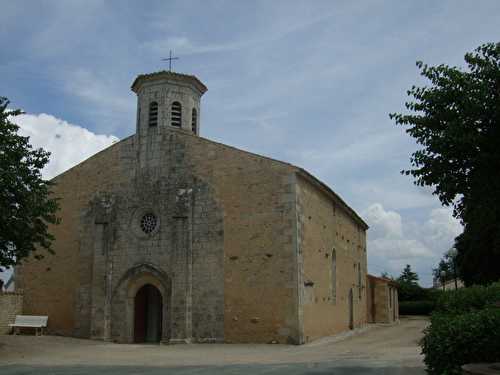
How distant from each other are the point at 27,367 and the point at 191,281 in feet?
25.3

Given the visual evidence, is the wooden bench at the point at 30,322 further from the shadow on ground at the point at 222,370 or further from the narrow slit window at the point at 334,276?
the narrow slit window at the point at 334,276

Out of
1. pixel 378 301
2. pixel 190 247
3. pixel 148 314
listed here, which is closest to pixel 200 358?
pixel 190 247

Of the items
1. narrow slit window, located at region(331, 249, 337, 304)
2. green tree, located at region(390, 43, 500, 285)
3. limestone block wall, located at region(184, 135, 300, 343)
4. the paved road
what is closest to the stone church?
limestone block wall, located at region(184, 135, 300, 343)

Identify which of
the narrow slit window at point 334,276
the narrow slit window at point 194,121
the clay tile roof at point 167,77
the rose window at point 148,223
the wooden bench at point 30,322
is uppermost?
the clay tile roof at point 167,77

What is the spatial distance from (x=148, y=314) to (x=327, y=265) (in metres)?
8.05

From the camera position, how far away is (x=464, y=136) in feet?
31.1

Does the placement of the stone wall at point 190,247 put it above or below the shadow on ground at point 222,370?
above

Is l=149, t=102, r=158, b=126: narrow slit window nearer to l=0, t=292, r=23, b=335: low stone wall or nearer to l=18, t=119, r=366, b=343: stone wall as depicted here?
l=18, t=119, r=366, b=343: stone wall

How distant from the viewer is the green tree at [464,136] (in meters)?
9.60

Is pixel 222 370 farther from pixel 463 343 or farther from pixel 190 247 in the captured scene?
pixel 190 247

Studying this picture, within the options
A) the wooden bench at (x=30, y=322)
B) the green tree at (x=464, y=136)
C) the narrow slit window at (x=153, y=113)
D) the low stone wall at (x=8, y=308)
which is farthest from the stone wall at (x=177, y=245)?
the green tree at (x=464, y=136)

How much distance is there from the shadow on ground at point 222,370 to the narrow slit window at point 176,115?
12337mm

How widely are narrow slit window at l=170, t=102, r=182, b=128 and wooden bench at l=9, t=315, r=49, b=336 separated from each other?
9.59 m

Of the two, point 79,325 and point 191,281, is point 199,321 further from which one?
point 79,325
